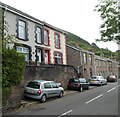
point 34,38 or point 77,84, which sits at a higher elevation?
point 34,38

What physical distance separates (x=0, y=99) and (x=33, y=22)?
16023 millimetres

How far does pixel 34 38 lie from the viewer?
104ft

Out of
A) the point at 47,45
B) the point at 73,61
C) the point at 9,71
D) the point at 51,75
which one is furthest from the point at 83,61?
the point at 9,71

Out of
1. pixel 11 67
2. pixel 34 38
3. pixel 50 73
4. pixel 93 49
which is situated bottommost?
pixel 50 73

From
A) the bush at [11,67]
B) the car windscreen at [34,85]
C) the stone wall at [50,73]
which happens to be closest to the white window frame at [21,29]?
the stone wall at [50,73]

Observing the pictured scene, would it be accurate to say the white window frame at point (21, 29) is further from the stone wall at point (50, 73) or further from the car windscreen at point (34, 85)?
the car windscreen at point (34, 85)

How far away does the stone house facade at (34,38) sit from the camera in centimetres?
2747

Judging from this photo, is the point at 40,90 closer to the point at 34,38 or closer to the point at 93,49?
the point at 34,38

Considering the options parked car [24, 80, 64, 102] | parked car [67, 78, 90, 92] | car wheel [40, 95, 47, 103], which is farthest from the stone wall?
car wheel [40, 95, 47, 103]

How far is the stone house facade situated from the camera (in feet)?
90.1

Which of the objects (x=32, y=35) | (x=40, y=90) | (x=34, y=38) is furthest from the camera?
(x=34, y=38)

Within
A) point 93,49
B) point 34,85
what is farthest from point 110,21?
point 93,49

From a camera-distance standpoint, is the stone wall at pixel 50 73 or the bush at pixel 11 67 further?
the stone wall at pixel 50 73

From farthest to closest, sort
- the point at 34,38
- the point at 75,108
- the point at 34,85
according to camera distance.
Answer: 1. the point at 34,38
2. the point at 34,85
3. the point at 75,108
